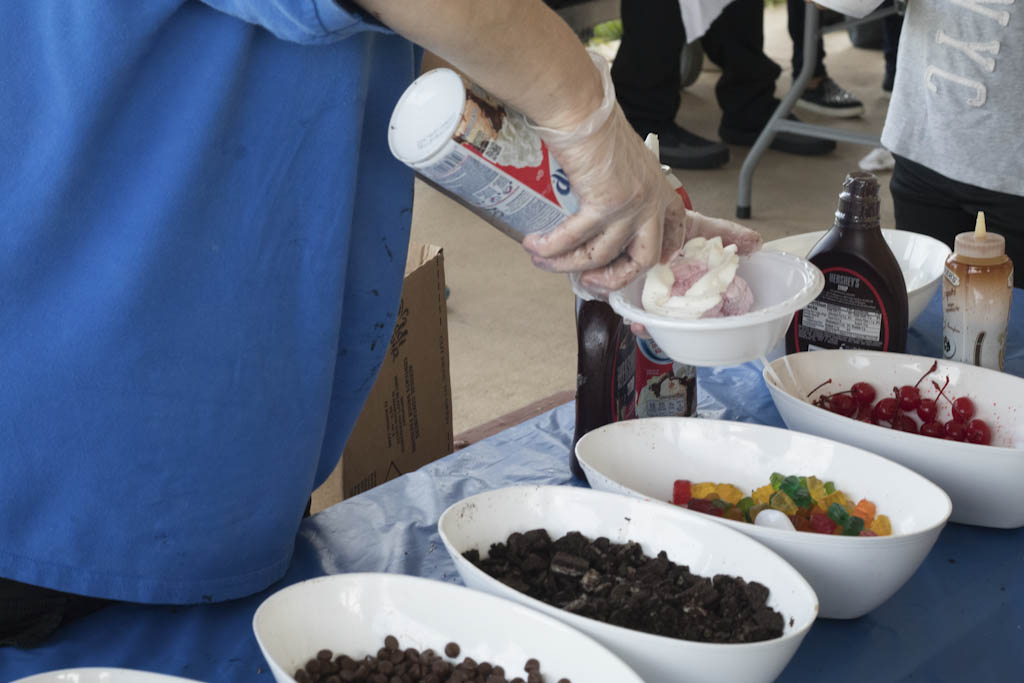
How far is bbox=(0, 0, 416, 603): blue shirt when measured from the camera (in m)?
0.70

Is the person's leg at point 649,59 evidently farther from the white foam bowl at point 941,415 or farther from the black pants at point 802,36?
the white foam bowl at point 941,415

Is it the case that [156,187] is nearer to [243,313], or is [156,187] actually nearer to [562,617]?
[243,313]

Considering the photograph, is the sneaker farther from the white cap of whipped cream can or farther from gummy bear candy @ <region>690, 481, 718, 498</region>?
the white cap of whipped cream can

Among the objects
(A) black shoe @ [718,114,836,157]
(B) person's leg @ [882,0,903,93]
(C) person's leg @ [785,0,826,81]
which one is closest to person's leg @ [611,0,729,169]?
(A) black shoe @ [718,114,836,157]

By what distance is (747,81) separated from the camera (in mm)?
4199

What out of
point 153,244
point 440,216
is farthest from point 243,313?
point 440,216

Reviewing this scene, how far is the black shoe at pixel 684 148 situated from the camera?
3.98 meters

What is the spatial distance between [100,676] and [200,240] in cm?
30

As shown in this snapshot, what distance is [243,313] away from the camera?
31.2 inches

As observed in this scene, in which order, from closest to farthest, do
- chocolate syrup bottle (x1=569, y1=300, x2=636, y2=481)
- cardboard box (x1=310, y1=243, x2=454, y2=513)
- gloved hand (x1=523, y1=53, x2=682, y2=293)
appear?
gloved hand (x1=523, y1=53, x2=682, y2=293), chocolate syrup bottle (x1=569, y1=300, x2=636, y2=481), cardboard box (x1=310, y1=243, x2=454, y2=513)

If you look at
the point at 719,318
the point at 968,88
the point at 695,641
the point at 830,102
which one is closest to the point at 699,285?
the point at 719,318

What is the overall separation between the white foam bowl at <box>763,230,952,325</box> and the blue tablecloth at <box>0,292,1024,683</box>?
0.40 metres

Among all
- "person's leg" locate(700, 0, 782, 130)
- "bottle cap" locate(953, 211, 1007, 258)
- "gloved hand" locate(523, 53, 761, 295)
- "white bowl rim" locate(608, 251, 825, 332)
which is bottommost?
"person's leg" locate(700, 0, 782, 130)

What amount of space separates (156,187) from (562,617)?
40 cm
